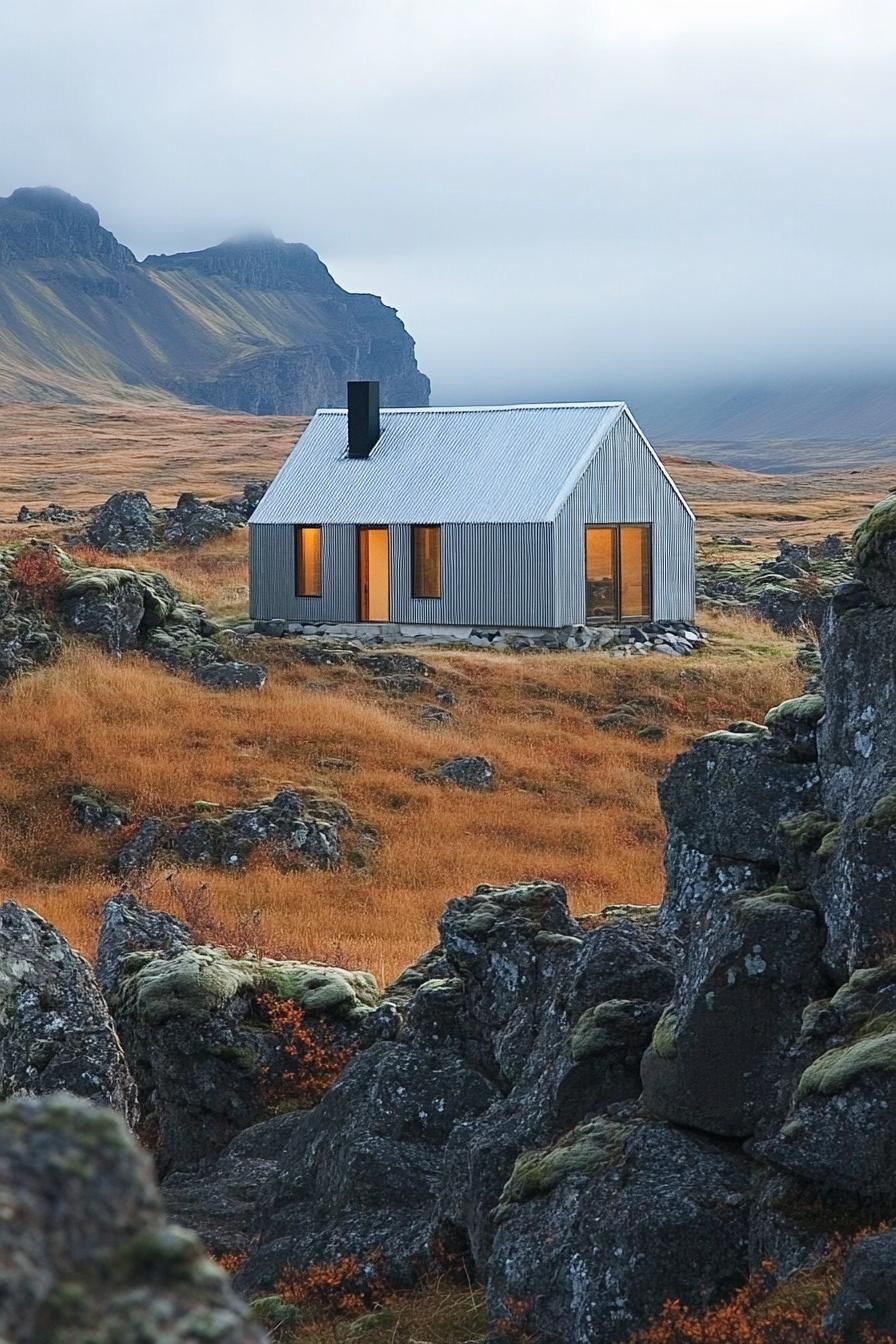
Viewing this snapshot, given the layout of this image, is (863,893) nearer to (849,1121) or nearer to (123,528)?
(849,1121)

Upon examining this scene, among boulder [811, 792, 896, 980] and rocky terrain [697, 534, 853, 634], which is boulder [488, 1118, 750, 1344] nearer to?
boulder [811, 792, 896, 980]

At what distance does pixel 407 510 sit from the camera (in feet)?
145

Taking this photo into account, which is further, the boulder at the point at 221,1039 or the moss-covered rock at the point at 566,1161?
the boulder at the point at 221,1039

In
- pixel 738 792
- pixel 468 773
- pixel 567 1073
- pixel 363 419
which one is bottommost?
pixel 468 773

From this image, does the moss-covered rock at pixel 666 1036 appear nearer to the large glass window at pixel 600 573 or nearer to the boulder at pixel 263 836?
the boulder at pixel 263 836

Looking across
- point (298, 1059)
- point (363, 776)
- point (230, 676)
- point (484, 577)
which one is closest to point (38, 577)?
point (230, 676)

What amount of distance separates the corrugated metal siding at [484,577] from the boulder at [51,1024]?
30439 millimetres

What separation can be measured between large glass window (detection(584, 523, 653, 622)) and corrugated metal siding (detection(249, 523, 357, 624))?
21.8ft

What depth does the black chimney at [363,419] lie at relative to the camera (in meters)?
46.6

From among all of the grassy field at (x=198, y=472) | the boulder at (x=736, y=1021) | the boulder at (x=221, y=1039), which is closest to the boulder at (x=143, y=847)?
the boulder at (x=221, y=1039)

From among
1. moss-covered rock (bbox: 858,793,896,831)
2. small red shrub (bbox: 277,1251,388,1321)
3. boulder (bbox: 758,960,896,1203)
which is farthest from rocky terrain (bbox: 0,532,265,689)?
boulder (bbox: 758,960,896,1203)

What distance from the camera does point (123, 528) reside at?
57.5 meters

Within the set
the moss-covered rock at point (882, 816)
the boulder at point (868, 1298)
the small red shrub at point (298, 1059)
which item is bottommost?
the small red shrub at point (298, 1059)

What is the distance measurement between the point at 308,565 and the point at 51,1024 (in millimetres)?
34338
